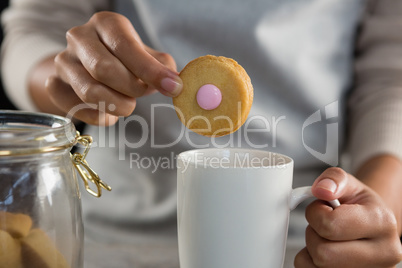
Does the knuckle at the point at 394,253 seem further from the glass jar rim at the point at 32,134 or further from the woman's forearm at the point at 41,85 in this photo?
the woman's forearm at the point at 41,85

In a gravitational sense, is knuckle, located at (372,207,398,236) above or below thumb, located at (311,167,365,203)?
below

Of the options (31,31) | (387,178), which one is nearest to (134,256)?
(387,178)

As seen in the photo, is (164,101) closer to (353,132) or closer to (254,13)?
(254,13)

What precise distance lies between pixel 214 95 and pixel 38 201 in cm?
22

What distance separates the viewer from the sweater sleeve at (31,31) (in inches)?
35.1

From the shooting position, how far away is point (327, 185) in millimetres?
490

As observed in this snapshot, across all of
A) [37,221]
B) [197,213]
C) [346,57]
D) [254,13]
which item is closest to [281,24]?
[254,13]

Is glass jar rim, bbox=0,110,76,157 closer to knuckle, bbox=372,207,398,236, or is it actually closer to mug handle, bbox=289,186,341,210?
mug handle, bbox=289,186,341,210

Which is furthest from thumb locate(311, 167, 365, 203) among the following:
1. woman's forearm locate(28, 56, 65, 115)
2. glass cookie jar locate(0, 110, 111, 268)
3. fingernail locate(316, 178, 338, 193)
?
woman's forearm locate(28, 56, 65, 115)

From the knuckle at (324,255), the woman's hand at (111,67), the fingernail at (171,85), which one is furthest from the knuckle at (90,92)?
the knuckle at (324,255)

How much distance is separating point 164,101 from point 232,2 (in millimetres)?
252

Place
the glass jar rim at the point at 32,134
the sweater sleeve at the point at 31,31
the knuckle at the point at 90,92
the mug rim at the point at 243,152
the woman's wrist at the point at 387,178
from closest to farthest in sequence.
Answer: the glass jar rim at the point at 32,134 → the mug rim at the point at 243,152 → the knuckle at the point at 90,92 → the woman's wrist at the point at 387,178 → the sweater sleeve at the point at 31,31

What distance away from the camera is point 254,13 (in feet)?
2.86

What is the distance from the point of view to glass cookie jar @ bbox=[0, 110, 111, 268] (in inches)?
13.5
